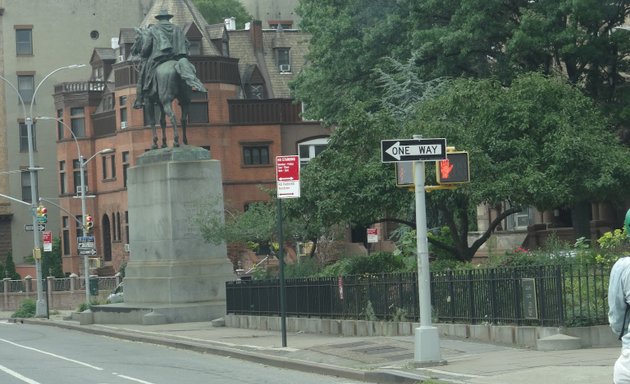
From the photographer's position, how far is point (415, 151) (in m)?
19.1

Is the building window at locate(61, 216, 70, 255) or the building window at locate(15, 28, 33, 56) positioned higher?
the building window at locate(15, 28, 33, 56)

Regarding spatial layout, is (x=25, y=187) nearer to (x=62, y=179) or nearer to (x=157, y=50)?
(x=62, y=179)

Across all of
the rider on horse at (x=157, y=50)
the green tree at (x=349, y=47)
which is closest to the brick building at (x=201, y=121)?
the green tree at (x=349, y=47)

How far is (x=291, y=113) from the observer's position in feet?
251

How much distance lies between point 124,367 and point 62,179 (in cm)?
6059

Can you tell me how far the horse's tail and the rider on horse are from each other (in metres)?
0.09

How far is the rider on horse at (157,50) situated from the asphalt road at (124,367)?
33.2 feet

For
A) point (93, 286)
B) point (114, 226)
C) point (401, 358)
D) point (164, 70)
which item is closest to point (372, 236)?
point (93, 286)

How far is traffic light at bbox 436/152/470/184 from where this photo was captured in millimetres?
19047

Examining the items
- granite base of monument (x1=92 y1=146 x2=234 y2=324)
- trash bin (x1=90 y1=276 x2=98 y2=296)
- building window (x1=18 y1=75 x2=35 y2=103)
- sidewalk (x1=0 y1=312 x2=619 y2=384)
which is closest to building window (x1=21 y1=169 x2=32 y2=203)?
building window (x1=18 y1=75 x2=35 y2=103)

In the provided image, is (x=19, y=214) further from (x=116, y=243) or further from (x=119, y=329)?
(x=119, y=329)

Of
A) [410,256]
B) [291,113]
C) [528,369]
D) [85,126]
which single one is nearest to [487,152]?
[410,256]

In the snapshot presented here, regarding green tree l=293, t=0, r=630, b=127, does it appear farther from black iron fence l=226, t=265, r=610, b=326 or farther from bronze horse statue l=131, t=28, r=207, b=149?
black iron fence l=226, t=265, r=610, b=326

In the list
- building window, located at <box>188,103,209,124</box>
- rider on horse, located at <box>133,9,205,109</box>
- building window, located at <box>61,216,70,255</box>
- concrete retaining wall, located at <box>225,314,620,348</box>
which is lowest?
concrete retaining wall, located at <box>225,314,620,348</box>
